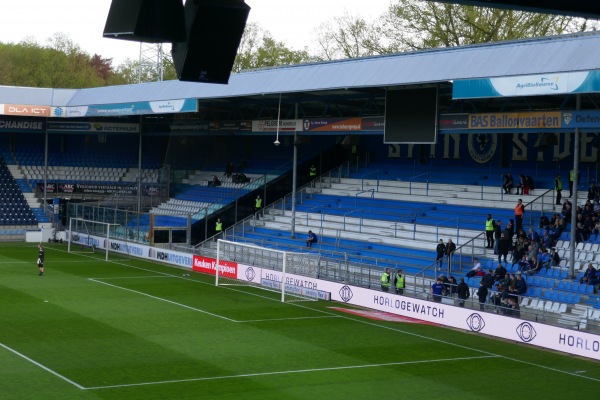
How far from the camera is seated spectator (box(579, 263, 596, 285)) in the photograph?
25.7 m

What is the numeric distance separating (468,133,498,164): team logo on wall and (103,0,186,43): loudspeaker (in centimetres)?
3106

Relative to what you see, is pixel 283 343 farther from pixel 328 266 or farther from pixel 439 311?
pixel 328 266

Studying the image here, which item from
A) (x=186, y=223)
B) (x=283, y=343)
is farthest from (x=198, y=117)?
(x=283, y=343)

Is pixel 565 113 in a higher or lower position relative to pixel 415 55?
lower

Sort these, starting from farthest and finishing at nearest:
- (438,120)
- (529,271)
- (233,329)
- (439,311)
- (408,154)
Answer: (408,154)
(438,120)
(529,271)
(439,311)
(233,329)

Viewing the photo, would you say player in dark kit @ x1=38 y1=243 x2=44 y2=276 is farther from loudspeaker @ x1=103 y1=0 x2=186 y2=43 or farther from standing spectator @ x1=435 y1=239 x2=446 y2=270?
loudspeaker @ x1=103 y1=0 x2=186 y2=43

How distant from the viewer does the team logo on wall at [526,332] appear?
2336 cm

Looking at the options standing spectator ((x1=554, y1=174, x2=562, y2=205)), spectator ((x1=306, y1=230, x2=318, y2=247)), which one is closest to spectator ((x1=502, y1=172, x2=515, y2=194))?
standing spectator ((x1=554, y1=174, x2=562, y2=205))

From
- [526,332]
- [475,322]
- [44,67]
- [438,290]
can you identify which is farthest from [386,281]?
[44,67]

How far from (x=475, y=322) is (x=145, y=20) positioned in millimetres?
19335

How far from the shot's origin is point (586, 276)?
84.8 ft

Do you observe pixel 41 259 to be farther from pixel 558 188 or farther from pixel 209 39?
pixel 209 39

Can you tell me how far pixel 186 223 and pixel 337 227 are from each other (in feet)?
27.6

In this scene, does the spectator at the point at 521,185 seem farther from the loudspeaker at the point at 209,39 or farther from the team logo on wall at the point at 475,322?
the loudspeaker at the point at 209,39
